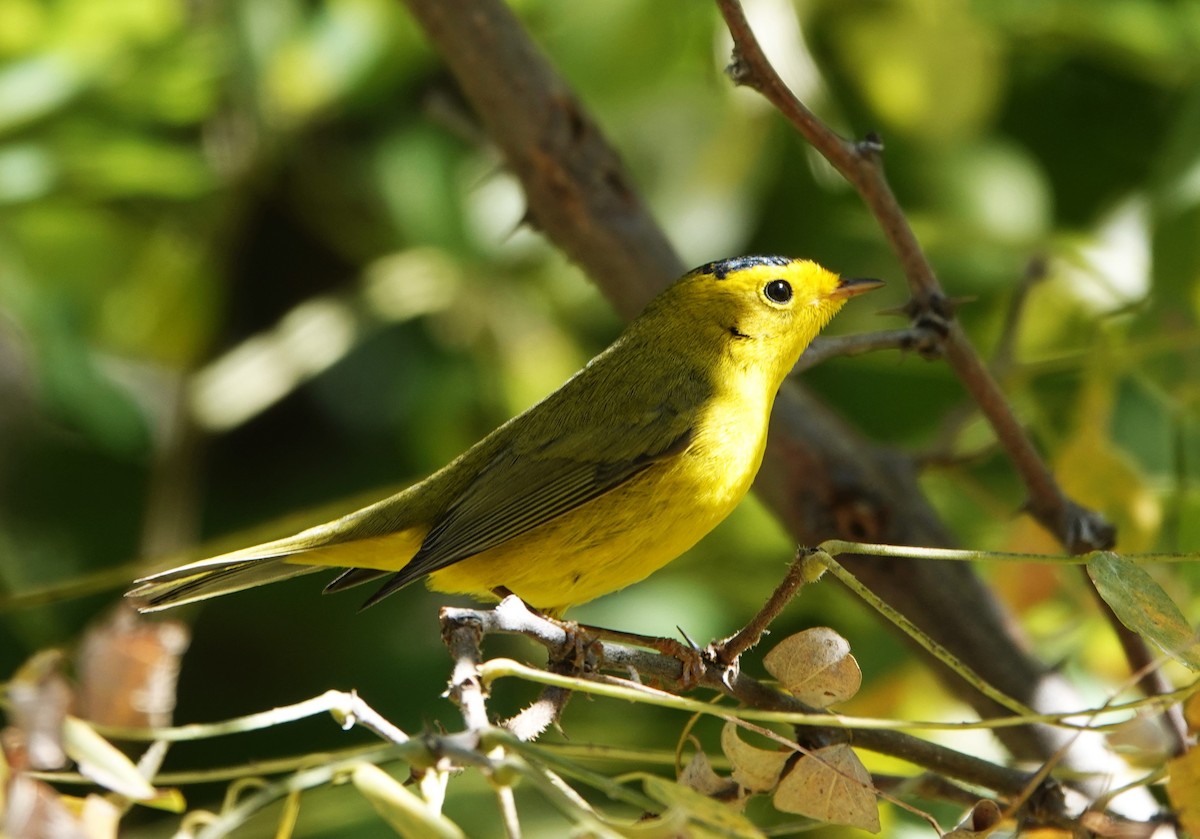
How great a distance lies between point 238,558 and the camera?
2.89 meters

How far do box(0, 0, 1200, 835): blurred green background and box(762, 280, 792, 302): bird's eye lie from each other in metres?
0.34

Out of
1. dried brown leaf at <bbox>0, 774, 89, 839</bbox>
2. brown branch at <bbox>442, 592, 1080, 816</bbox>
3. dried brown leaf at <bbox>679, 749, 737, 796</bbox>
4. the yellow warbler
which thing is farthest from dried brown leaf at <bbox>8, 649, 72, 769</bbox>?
the yellow warbler

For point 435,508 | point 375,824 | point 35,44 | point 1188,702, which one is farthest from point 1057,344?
point 35,44

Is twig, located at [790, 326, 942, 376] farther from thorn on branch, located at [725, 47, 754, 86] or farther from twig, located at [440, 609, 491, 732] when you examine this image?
twig, located at [440, 609, 491, 732]

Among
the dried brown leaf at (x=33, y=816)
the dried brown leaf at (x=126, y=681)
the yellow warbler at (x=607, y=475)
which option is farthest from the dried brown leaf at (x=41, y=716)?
the yellow warbler at (x=607, y=475)

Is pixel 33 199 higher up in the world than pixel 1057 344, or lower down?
higher up

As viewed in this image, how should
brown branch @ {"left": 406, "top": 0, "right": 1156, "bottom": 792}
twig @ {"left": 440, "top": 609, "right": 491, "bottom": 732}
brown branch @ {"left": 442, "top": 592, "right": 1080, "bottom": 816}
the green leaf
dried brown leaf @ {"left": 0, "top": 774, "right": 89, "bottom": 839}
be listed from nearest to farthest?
dried brown leaf @ {"left": 0, "top": 774, "right": 89, "bottom": 839} < twig @ {"left": 440, "top": 609, "right": 491, "bottom": 732} < the green leaf < brown branch @ {"left": 442, "top": 592, "right": 1080, "bottom": 816} < brown branch @ {"left": 406, "top": 0, "right": 1156, "bottom": 792}

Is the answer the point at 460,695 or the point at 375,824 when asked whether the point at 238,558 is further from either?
the point at 460,695

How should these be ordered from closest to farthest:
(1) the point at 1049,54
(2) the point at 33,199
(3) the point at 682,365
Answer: (3) the point at 682,365, (2) the point at 33,199, (1) the point at 1049,54

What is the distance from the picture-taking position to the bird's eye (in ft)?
10.9

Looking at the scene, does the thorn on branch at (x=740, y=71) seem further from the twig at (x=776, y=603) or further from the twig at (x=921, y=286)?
the twig at (x=776, y=603)

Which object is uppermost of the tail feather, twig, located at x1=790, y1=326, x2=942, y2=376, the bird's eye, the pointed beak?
the bird's eye

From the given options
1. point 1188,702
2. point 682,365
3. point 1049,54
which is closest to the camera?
point 1188,702

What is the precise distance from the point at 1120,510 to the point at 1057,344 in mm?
958
